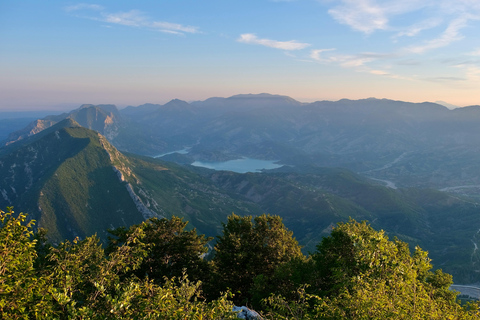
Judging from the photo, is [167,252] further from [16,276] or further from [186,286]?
[186,286]

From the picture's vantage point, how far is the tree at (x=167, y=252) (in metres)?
48.2

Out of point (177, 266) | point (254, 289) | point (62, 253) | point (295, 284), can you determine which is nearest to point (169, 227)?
point (177, 266)

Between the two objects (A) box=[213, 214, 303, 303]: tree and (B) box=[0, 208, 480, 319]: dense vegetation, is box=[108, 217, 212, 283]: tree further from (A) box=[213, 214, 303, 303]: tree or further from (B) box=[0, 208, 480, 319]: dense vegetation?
(A) box=[213, 214, 303, 303]: tree

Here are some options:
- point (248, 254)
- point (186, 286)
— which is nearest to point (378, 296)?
point (186, 286)

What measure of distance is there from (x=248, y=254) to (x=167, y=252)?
1541 centimetres

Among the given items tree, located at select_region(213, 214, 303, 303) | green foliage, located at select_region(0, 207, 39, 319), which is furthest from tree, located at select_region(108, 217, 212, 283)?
green foliage, located at select_region(0, 207, 39, 319)

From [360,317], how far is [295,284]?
2312cm

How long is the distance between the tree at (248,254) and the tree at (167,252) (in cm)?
431

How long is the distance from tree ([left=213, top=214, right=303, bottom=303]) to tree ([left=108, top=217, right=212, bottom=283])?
4313mm

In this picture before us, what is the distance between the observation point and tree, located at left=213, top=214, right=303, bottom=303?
49.7m

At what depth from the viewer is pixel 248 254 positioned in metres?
51.5

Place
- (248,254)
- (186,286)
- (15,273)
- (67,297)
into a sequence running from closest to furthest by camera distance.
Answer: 1. (67,297)
2. (15,273)
3. (186,286)
4. (248,254)

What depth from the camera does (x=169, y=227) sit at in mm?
54625

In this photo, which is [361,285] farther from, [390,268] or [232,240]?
[232,240]
